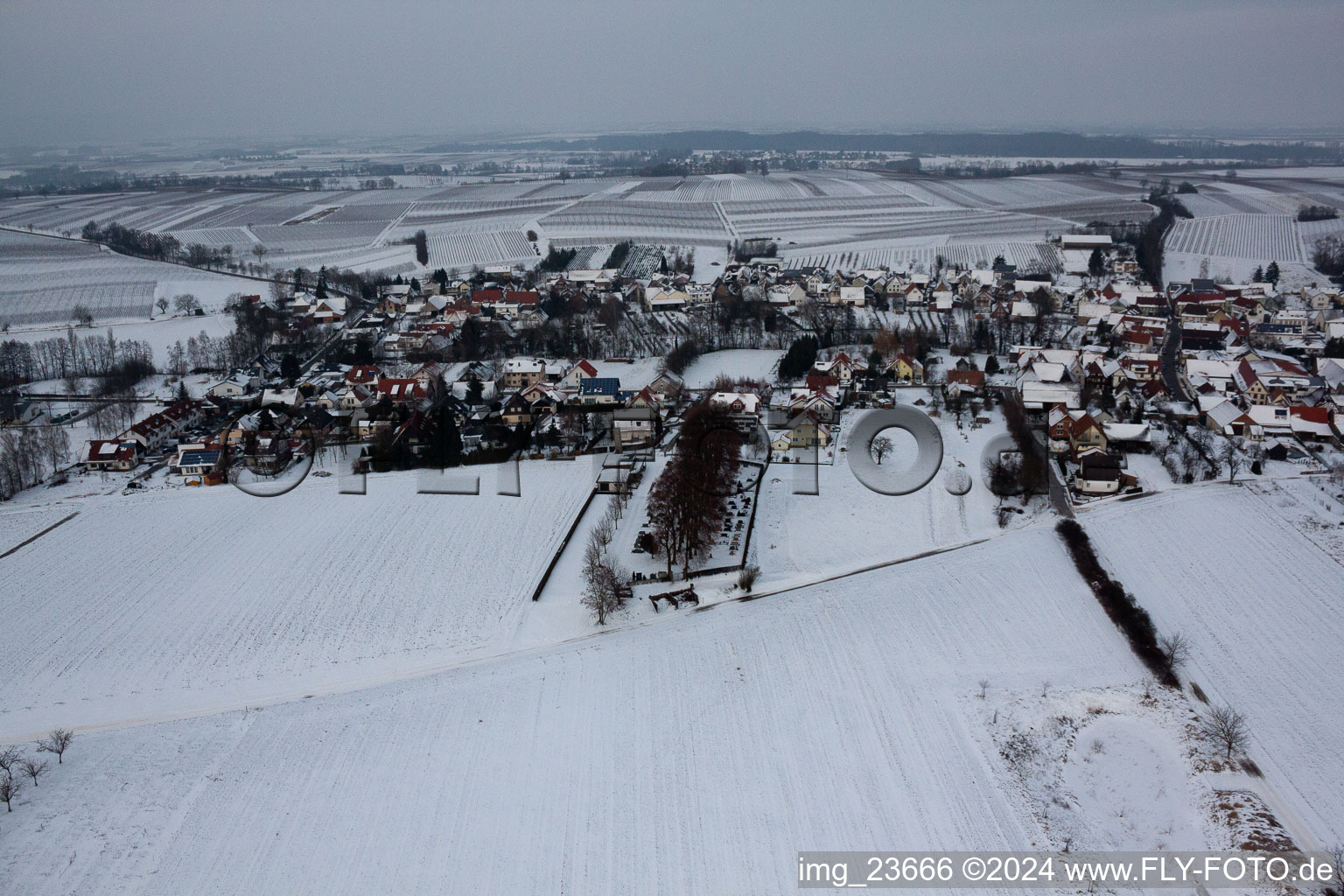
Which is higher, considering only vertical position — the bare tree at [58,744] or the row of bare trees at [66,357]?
the row of bare trees at [66,357]

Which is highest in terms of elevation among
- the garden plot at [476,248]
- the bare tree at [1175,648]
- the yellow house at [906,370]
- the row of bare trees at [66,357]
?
the garden plot at [476,248]

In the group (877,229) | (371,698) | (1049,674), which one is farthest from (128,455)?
(877,229)

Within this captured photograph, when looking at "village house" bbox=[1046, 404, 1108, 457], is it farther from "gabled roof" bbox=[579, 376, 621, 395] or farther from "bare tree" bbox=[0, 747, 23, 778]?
"bare tree" bbox=[0, 747, 23, 778]

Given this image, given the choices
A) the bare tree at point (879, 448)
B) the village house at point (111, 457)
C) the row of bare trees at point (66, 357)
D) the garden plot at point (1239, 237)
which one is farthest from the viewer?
the garden plot at point (1239, 237)

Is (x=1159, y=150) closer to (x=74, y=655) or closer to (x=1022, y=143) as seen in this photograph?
(x=1022, y=143)

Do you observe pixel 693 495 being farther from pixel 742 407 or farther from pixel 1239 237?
pixel 1239 237

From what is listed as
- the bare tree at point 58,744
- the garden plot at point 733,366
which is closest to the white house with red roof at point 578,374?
the garden plot at point 733,366

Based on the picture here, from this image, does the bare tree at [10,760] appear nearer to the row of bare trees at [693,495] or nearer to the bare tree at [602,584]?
the bare tree at [602,584]

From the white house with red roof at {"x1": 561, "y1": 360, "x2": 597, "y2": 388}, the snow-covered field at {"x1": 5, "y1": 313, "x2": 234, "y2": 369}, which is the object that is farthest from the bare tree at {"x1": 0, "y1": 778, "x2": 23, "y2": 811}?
the snow-covered field at {"x1": 5, "y1": 313, "x2": 234, "y2": 369}
